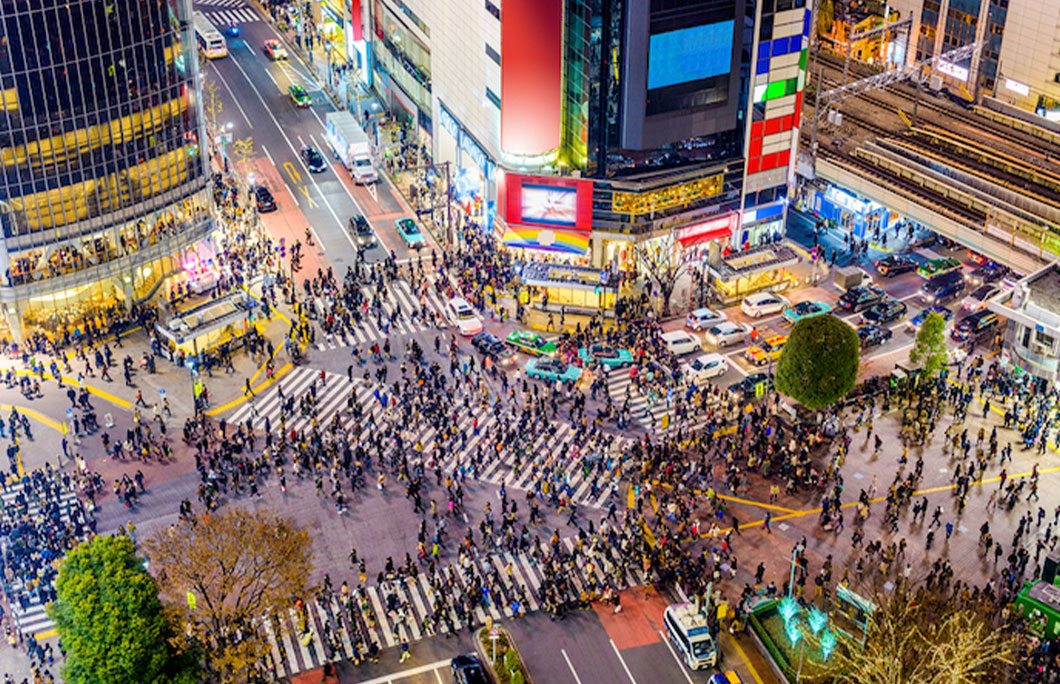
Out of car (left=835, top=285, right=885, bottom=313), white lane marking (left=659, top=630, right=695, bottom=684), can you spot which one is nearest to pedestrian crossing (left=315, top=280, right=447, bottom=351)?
car (left=835, top=285, right=885, bottom=313)

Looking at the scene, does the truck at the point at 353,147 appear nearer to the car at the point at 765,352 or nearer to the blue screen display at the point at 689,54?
the blue screen display at the point at 689,54

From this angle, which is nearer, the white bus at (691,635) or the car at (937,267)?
the white bus at (691,635)

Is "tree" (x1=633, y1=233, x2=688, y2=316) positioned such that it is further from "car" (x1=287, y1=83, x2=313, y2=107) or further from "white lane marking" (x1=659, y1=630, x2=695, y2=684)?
"car" (x1=287, y1=83, x2=313, y2=107)

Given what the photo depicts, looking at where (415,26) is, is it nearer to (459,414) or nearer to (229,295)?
(229,295)

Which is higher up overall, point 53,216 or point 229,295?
A: point 53,216

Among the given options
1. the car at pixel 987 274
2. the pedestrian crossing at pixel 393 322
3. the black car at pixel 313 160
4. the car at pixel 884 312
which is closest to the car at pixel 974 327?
the car at pixel 884 312

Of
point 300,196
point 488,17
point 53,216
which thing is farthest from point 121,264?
point 488,17

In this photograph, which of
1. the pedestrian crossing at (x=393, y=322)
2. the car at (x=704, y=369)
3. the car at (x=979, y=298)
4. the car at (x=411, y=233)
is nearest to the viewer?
the car at (x=704, y=369)
